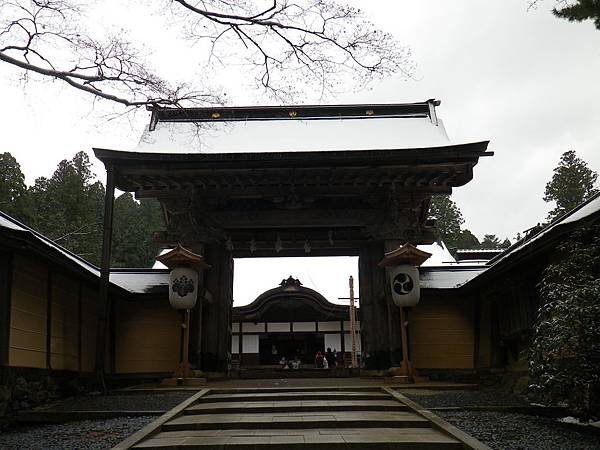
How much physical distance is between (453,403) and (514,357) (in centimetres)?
345

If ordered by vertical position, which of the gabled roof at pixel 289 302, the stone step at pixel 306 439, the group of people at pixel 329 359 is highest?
the gabled roof at pixel 289 302

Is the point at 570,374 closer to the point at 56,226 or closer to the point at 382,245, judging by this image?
the point at 382,245

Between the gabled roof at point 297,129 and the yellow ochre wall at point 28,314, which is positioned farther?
the gabled roof at point 297,129

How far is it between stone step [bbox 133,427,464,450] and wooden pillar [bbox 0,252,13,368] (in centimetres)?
298

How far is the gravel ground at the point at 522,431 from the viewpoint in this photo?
213 inches

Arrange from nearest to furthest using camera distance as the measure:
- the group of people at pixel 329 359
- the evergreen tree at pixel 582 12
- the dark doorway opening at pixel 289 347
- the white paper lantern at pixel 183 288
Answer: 1. the evergreen tree at pixel 582 12
2. the white paper lantern at pixel 183 288
3. the group of people at pixel 329 359
4. the dark doorway opening at pixel 289 347

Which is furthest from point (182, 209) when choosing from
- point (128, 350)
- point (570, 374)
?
point (570, 374)

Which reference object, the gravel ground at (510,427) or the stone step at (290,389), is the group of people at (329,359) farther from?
the gravel ground at (510,427)

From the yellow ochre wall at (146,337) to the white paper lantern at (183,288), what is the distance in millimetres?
1721

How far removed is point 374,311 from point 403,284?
5.58ft

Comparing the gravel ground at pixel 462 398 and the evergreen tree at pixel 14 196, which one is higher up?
the evergreen tree at pixel 14 196

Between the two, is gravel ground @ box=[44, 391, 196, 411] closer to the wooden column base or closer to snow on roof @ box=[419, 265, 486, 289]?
the wooden column base

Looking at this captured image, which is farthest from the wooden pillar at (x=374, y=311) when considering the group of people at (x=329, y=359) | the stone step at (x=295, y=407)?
the group of people at (x=329, y=359)

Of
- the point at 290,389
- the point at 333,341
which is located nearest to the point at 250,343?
the point at 333,341
